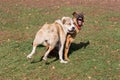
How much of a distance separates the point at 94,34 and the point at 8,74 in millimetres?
5002

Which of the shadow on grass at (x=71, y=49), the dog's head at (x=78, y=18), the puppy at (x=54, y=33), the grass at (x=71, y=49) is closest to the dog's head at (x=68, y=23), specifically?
the puppy at (x=54, y=33)

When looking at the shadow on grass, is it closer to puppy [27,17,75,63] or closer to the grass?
the grass

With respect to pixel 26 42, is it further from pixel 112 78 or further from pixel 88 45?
pixel 112 78

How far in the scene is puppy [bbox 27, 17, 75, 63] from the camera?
964 centimetres

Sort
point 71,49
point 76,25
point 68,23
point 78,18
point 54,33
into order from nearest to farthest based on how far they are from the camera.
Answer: point 54,33 < point 68,23 < point 78,18 < point 76,25 < point 71,49

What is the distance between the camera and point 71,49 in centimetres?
1168

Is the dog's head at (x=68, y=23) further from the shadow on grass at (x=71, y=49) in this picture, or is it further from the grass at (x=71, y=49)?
the shadow on grass at (x=71, y=49)

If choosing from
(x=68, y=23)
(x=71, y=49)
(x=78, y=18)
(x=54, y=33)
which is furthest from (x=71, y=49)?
(x=54, y=33)

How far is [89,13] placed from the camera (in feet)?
57.1

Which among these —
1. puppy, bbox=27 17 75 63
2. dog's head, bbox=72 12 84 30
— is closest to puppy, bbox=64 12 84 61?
dog's head, bbox=72 12 84 30

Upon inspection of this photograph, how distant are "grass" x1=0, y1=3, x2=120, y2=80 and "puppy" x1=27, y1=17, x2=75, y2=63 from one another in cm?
73

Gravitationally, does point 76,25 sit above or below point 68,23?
below

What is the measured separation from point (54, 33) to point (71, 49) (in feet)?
7.10

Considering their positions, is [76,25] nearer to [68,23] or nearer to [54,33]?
[68,23]
